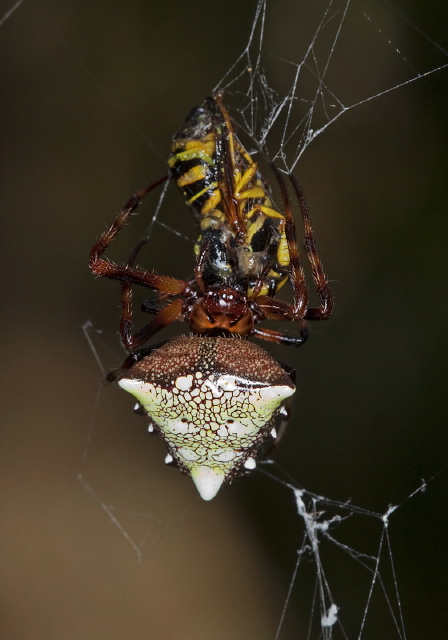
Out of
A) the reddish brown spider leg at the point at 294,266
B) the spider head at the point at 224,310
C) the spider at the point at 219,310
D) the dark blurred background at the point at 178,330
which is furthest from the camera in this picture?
the dark blurred background at the point at 178,330

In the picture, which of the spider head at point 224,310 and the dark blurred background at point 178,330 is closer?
the spider head at point 224,310

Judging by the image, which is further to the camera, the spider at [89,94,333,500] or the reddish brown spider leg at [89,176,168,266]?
the reddish brown spider leg at [89,176,168,266]

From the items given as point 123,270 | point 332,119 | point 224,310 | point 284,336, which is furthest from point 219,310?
point 332,119

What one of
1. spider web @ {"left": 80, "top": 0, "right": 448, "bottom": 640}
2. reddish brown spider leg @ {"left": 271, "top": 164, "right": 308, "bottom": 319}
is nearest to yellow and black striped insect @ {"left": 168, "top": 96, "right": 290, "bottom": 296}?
reddish brown spider leg @ {"left": 271, "top": 164, "right": 308, "bottom": 319}

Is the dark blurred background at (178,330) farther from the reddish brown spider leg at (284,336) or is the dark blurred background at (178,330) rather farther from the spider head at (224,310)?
the spider head at (224,310)

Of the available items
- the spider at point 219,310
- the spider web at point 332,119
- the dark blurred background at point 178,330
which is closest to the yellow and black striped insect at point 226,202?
the spider at point 219,310

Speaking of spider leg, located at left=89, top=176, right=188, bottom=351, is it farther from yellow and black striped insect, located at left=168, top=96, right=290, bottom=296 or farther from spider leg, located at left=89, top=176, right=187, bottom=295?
yellow and black striped insect, located at left=168, top=96, right=290, bottom=296

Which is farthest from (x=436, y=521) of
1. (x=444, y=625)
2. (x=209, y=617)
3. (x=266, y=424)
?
(x=209, y=617)
